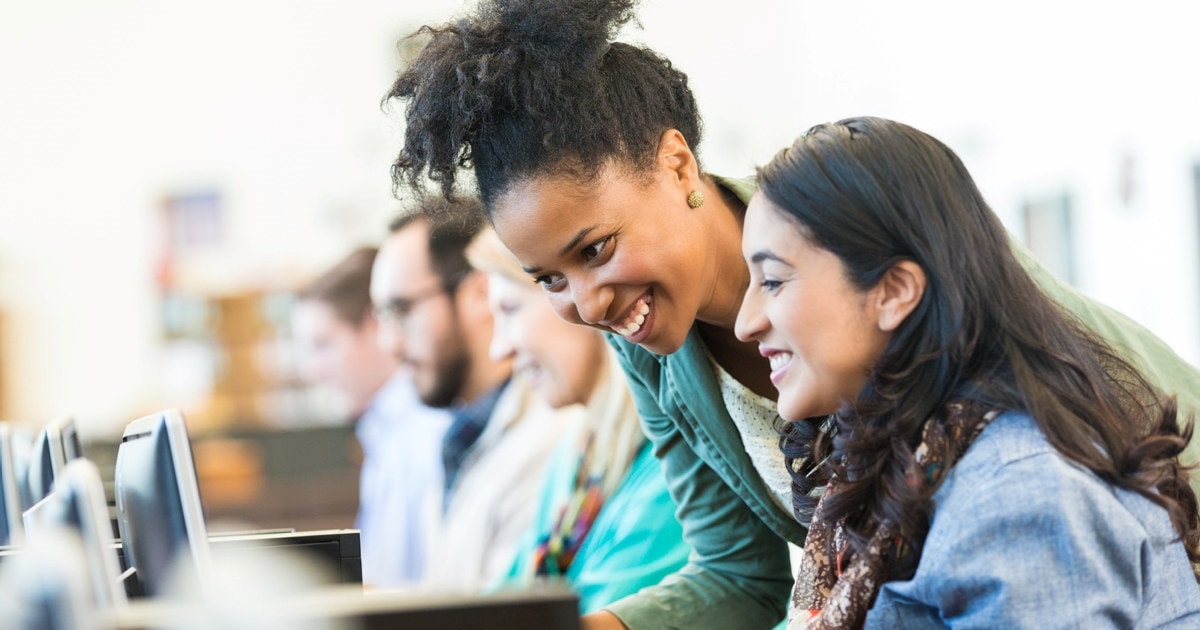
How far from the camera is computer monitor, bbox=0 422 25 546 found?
142 centimetres

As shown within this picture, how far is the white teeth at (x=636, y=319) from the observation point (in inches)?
55.6

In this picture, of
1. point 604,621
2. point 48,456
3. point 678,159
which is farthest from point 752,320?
point 48,456

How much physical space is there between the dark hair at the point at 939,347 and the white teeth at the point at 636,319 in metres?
0.23

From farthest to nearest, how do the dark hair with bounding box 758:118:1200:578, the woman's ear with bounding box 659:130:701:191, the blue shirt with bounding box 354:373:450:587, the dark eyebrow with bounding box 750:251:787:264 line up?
the blue shirt with bounding box 354:373:450:587 < the woman's ear with bounding box 659:130:701:191 < the dark eyebrow with bounding box 750:251:787:264 < the dark hair with bounding box 758:118:1200:578

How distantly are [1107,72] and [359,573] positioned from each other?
4.63 meters

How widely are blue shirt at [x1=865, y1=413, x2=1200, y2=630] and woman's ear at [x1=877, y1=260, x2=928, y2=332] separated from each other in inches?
5.4

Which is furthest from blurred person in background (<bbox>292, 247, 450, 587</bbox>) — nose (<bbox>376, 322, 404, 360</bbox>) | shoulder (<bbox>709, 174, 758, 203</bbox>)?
shoulder (<bbox>709, 174, 758, 203</bbox>)

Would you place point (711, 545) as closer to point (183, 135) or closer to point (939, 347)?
point (939, 347)

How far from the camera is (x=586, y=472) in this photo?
2.42m

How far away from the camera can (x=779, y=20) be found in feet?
27.3

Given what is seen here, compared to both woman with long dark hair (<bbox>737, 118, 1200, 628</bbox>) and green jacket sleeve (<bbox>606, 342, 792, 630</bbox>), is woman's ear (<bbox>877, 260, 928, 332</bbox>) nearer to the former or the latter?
woman with long dark hair (<bbox>737, 118, 1200, 628</bbox>)

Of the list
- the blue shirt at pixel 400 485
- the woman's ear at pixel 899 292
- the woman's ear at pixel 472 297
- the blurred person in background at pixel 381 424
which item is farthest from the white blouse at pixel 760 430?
the blurred person in background at pixel 381 424

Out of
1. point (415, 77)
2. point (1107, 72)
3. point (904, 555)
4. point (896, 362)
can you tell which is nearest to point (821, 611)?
point (904, 555)

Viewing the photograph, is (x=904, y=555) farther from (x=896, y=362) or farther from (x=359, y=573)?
(x=359, y=573)
